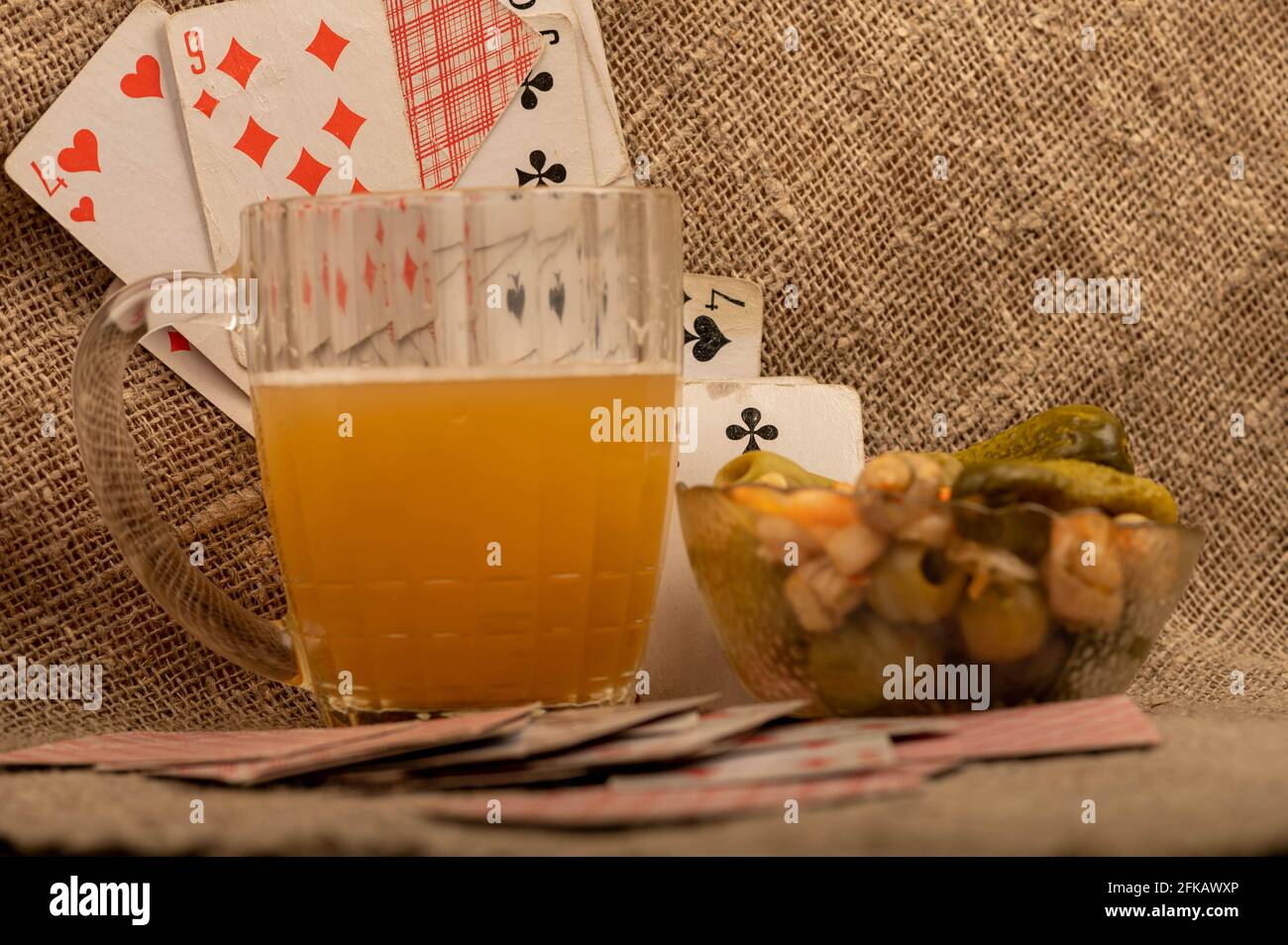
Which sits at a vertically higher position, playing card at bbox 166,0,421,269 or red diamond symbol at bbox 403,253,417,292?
playing card at bbox 166,0,421,269

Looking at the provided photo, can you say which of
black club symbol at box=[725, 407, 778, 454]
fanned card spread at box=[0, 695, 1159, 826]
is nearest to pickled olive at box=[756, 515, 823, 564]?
fanned card spread at box=[0, 695, 1159, 826]

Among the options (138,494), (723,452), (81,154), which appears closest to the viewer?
(138,494)

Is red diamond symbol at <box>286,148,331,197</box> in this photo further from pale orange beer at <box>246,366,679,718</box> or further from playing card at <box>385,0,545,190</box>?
pale orange beer at <box>246,366,679,718</box>

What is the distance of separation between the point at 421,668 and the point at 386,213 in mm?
279

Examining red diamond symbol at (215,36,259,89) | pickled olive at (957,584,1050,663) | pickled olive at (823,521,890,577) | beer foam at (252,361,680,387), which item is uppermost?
red diamond symbol at (215,36,259,89)

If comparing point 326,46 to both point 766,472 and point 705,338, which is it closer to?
point 705,338

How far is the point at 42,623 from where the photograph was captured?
1149mm

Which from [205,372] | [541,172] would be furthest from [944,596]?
[205,372]

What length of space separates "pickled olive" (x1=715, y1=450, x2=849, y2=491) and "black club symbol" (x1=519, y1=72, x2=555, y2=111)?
433 millimetres

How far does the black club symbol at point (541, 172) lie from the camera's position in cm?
118

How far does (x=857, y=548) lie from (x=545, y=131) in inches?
22.3

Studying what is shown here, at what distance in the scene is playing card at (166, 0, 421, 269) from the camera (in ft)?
3.73

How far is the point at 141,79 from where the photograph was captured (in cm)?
115
